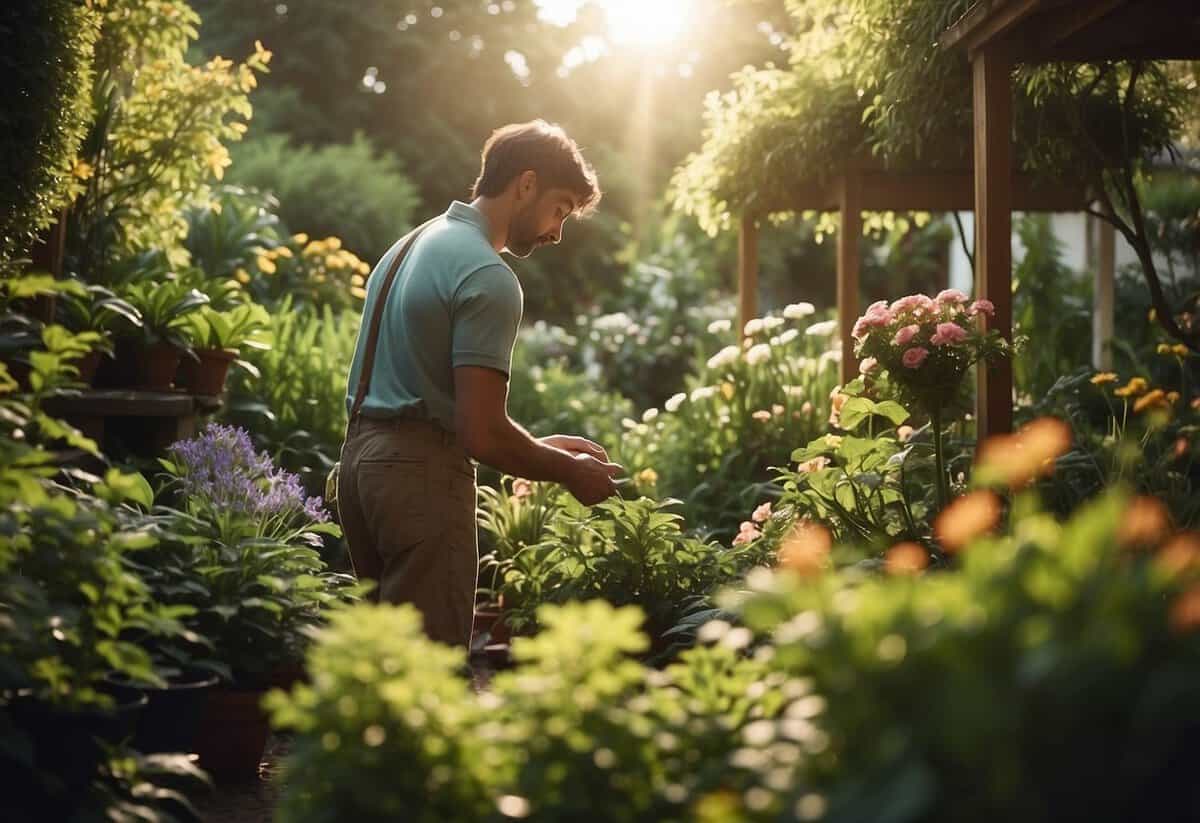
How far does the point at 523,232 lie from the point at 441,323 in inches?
15.3

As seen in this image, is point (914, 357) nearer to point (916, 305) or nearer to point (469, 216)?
point (916, 305)

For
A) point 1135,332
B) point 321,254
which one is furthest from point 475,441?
point 1135,332

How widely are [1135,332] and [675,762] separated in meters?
9.12

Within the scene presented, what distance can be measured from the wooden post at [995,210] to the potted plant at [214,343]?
289 centimetres

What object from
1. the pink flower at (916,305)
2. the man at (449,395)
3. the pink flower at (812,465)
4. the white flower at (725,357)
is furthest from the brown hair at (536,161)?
the white flower at (725,357)

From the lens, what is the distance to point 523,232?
3375 millimetres

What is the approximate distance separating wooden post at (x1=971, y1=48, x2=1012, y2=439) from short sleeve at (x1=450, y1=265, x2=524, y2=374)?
234 cm

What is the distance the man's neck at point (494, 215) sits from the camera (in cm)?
335

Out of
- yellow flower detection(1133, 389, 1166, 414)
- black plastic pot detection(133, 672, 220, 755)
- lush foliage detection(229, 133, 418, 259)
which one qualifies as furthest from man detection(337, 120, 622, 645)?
lush foliage detection(229, 133, 418, 259)

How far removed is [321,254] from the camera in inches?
364

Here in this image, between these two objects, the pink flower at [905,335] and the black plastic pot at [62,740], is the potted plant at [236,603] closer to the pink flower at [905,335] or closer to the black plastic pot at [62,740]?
the black plastic pot at [62,740]

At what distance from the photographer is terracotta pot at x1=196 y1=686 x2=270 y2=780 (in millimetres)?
3688

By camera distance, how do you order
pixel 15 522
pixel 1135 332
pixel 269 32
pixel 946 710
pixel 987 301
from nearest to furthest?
pixel 946 710, pixel 15 522, pixel 987 301, pixel 1135 332, pixel 269 32

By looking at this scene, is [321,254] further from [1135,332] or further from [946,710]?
[946,710]
